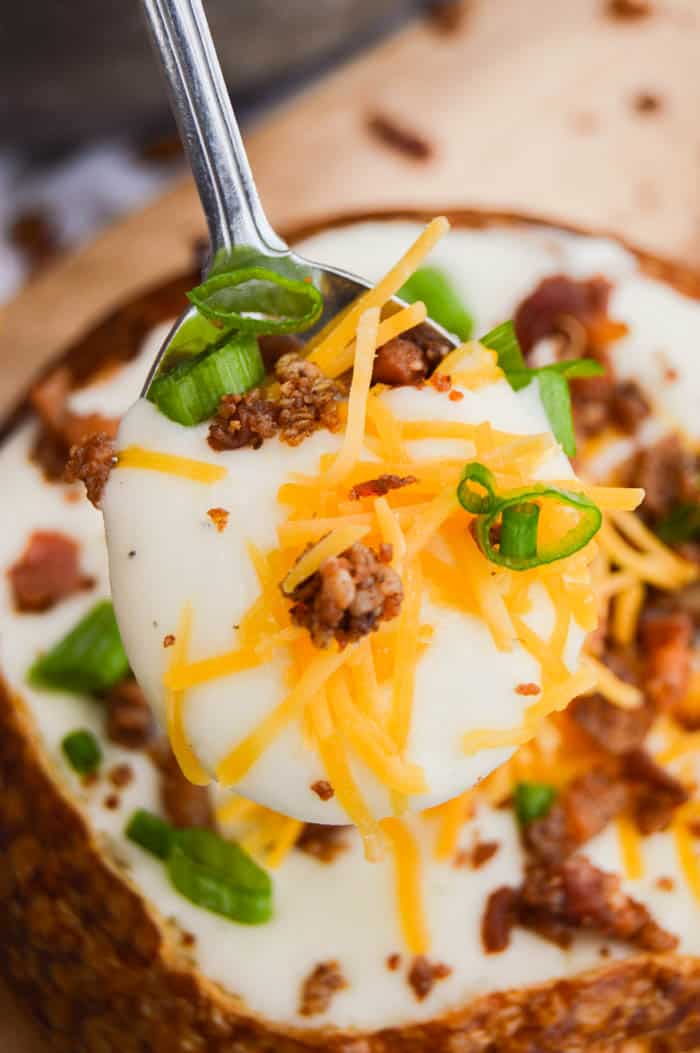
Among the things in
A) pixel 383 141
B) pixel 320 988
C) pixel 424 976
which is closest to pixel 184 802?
pixel 320 988

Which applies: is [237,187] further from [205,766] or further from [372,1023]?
[372,1023]

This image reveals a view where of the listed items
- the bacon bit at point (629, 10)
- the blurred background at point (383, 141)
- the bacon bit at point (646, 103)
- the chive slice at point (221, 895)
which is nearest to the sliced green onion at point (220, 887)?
the chive slice at point (221, 895)


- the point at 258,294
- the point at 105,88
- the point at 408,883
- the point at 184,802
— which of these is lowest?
the point at 408,883

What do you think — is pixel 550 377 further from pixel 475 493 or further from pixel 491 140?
pixel 491 140

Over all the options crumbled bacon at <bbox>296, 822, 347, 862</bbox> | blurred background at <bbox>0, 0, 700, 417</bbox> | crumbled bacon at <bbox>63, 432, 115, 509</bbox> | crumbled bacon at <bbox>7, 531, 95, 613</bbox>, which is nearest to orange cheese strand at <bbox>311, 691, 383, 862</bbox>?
crumbled bacon at <bbox>63, 432, 115, 509</bbox>

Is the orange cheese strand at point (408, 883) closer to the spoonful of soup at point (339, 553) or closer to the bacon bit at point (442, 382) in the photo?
the spoonful of soup at point (339, 553)

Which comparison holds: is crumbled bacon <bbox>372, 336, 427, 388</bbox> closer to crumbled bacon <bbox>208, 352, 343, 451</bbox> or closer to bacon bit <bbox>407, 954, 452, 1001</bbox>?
crumbled bacon <bbox>208, 352, 343, 451</bbox>
